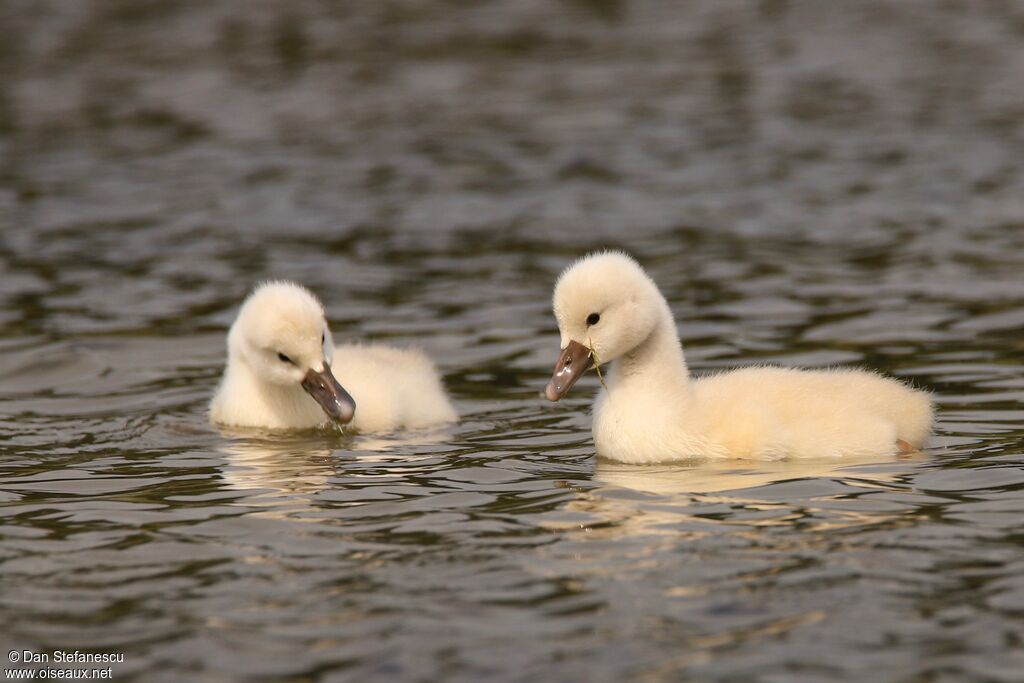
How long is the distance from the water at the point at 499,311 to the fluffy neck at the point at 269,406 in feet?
0.47

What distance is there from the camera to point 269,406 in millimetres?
9727

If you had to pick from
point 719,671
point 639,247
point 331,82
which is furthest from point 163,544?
point 331,82

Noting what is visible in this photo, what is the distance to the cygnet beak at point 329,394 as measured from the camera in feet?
29.5

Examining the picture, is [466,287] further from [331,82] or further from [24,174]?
[331,82]

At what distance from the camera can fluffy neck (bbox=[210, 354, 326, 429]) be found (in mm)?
9688

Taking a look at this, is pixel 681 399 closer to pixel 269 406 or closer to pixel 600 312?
pixel 600 312

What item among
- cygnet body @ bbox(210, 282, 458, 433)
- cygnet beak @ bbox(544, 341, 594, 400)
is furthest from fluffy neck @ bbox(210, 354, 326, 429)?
cygnet beak @ bbox(544, 341, 594, 400)

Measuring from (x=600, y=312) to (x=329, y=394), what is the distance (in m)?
1.68

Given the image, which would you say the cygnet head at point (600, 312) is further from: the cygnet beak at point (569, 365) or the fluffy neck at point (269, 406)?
the fluffy neck at point (269, 406)

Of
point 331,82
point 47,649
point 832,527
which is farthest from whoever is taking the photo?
point 331,82

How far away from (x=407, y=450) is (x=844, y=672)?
3786 mm

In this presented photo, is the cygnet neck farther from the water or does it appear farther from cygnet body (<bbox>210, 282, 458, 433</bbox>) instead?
cygnet body (<bbox>210, 282, 458, 433</bbox>)

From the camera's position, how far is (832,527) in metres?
6.98

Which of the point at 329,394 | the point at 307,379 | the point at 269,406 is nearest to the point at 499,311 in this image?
the point at 269,406
